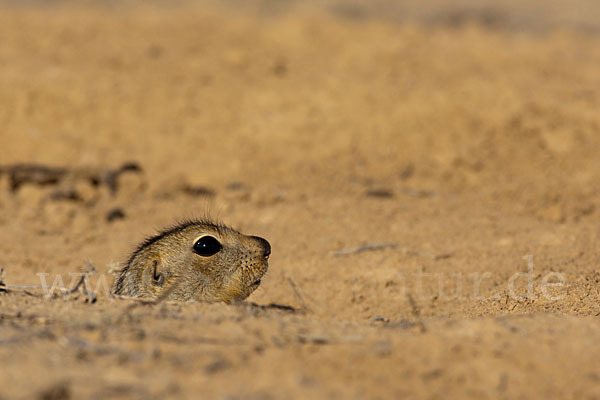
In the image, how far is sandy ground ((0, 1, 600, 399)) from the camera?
3.05 meters

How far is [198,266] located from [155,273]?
261mm

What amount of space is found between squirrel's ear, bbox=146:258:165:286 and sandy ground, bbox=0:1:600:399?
10.6 inches

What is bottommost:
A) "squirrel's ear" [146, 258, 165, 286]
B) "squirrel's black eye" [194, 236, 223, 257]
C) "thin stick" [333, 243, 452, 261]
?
"squirrel's ear" [146, 258, 165, 286]

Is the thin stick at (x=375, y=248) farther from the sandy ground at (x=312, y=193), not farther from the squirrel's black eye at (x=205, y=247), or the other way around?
the squirrel's black eye at (x=205, y=247)

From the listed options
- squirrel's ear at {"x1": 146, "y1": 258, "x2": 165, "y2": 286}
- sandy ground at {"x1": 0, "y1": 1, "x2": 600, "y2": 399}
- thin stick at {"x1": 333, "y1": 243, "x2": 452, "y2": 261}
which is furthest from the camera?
thin stick at {"x1": 333, "y1": 243, "x2": 452, "y2": 261}

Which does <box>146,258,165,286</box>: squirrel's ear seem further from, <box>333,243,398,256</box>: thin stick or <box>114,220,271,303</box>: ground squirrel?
<box>333,243,398,256</box>: thin stick

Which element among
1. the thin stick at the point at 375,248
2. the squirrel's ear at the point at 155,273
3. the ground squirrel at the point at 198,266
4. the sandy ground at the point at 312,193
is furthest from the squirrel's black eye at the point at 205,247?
the thin stick at the point at 375,248

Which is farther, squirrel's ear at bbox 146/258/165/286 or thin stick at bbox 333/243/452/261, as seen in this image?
thin stick at bbox 333/243/452/261

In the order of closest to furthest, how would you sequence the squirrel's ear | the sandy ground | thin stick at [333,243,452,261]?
1. the sandy ground
2. the squirrel's ear
3. thin stick at [333,243,452,261]

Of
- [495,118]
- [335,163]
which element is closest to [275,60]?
[335,163]

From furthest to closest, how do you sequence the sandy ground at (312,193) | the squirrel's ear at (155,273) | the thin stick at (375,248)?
1. the thin stick at (375,248)
2. the squirrel's ear at (155,273)
3. the sandy ground at (312,193)

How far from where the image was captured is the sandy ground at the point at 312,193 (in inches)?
120

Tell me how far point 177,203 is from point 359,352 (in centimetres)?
455

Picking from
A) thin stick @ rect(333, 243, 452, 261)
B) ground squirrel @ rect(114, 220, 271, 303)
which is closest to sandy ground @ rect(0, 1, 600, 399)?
thin stick @ rect(333, 243, 452, 261)
